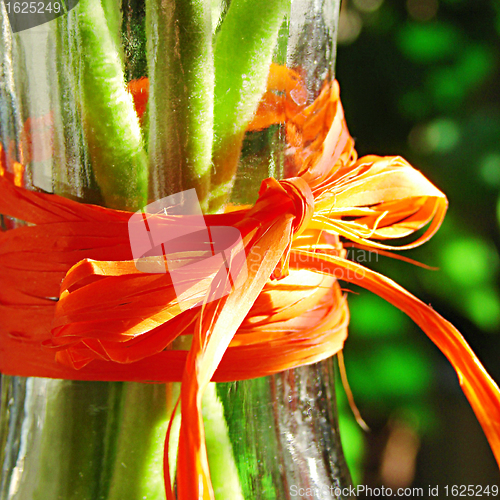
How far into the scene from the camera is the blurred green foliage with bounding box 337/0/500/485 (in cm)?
58

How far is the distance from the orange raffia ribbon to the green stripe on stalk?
0.6 inches

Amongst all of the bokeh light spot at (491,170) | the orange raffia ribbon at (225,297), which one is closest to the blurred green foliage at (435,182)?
the bokeh light spot at (491,170)

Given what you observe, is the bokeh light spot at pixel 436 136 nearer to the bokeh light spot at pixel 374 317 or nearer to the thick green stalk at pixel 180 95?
the bokeh light spot at pixel 374 317

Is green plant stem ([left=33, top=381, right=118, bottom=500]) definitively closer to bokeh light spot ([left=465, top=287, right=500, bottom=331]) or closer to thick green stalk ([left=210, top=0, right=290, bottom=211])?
thick green stalk ([left=210, top=0, right=290, bottom=211])

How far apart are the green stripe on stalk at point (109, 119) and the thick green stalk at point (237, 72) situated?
30 millimetres

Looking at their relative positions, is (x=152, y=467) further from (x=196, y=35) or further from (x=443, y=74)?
(x=443, y=74)

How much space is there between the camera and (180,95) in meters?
0.21

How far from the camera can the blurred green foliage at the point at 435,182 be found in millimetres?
579

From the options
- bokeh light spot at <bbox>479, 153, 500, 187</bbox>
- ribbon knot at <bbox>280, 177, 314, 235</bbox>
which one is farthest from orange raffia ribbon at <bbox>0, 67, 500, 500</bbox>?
bokeh light spot at <bbox>479, 153, 500, 187</bbox>

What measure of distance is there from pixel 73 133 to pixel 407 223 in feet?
0.53

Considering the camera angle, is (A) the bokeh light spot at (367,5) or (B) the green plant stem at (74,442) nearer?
(B) the green plant stem at (74,442)

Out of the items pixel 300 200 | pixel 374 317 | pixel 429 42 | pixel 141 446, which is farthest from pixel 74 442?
pixel 429 42

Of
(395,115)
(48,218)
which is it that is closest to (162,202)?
(48,218)

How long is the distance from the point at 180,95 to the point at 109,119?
28 millimetres
